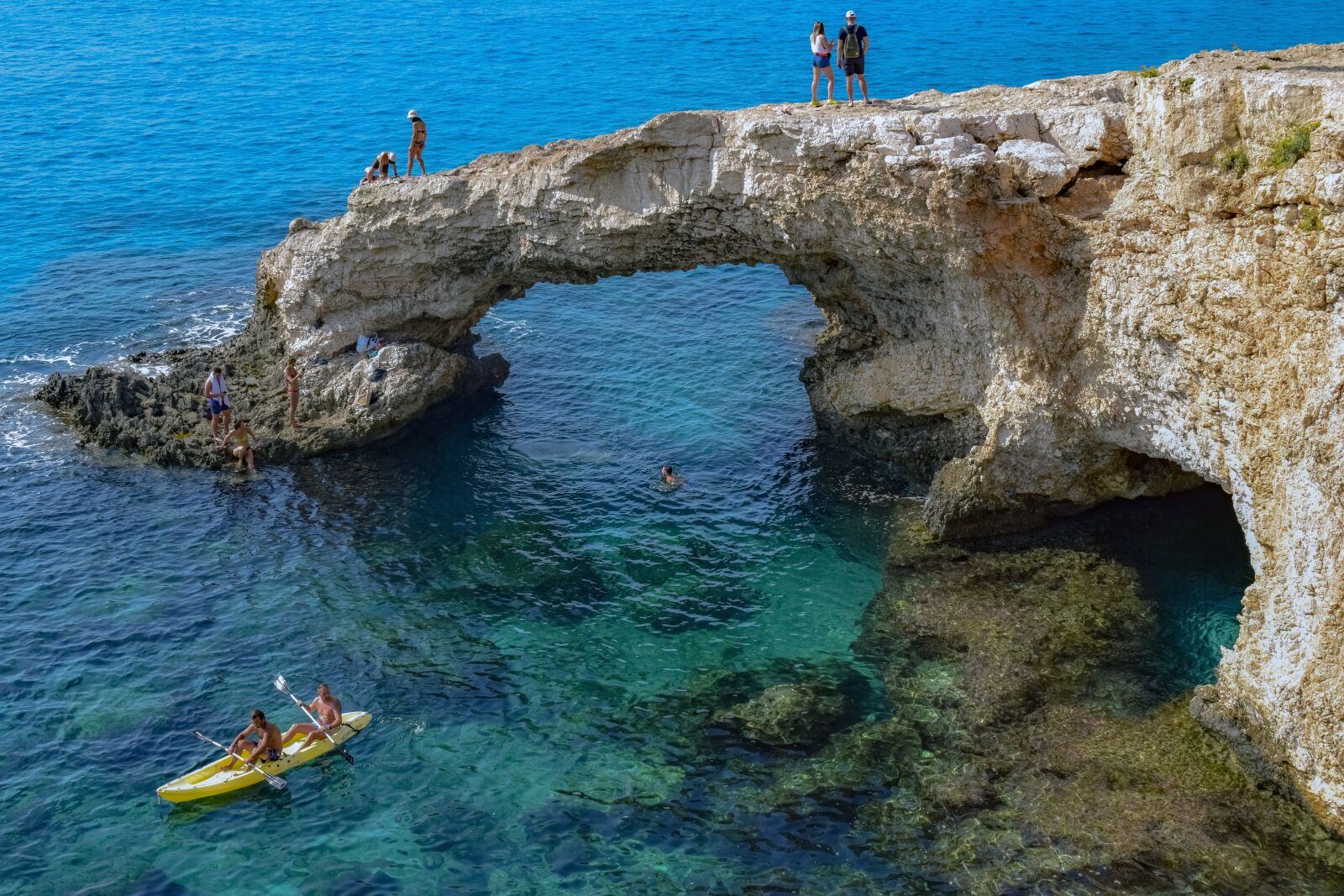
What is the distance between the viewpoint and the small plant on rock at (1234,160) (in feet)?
69.1

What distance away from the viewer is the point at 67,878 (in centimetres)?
2028

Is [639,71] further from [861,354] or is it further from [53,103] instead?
[861,354]

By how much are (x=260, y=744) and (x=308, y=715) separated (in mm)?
1325

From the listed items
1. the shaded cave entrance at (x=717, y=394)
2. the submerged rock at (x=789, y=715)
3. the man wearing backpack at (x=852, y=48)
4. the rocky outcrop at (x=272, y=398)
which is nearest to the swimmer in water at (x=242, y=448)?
the rocky outcrop at (x=272, y=398)

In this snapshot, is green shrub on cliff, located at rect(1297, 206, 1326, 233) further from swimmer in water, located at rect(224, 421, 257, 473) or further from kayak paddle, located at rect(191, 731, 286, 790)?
swimmer in water, located at rect(224, 421, 257, 473)

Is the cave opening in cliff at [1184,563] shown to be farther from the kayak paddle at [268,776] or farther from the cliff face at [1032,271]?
the kayak paddle at [268,776]

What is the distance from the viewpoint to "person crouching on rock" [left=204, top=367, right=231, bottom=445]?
32969 mm

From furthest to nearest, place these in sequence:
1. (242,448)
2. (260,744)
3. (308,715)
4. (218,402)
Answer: (218,402)
(242,448)
(308,715)
(260,744)

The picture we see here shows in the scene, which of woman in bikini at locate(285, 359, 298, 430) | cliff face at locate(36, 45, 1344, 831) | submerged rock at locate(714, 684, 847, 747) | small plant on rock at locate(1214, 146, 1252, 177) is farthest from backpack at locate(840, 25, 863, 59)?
woman in bikini at locate(285, 359, 298, 430)

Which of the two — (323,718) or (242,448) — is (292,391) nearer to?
(242,448)

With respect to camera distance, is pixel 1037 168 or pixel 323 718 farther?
pixel 1037 168

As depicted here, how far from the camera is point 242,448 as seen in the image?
106ft

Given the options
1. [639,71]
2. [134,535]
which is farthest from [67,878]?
[639,71]

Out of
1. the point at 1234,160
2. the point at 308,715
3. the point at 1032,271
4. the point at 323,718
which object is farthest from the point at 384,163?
the point at 1234,160
